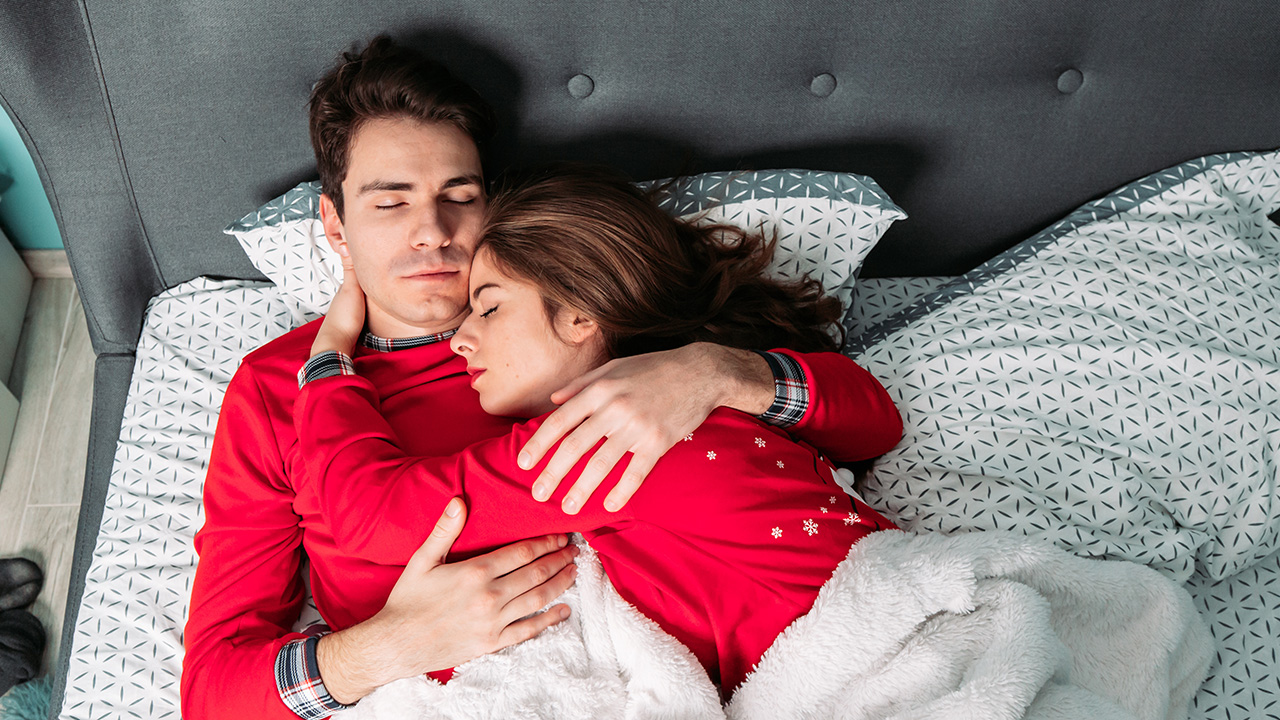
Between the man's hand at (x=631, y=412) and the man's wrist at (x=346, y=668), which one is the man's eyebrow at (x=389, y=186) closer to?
the man's hand at (x=631, y=412)

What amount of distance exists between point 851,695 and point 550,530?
0.49m

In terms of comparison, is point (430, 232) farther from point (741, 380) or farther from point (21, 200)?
point (21, 200)

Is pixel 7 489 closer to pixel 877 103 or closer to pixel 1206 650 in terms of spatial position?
pixel 877 103

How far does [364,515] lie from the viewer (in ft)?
3.96

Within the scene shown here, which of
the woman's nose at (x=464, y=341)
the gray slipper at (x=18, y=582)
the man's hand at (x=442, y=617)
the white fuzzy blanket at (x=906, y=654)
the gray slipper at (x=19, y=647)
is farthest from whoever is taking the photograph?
the gray slipper at (x=18, y=582)

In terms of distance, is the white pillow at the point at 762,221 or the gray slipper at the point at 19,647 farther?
the gray slipper at the point at 19,647

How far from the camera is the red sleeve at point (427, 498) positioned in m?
1.19

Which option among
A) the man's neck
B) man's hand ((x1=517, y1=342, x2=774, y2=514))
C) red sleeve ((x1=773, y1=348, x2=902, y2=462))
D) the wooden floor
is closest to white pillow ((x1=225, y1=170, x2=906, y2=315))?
the man's neck

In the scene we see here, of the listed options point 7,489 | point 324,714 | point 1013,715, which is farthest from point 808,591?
point 7,489

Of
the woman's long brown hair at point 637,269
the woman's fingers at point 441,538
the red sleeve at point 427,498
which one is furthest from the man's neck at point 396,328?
the woman's fingers at point 441,538

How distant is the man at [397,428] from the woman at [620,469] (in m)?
0.05

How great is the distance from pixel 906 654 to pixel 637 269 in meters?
0.77

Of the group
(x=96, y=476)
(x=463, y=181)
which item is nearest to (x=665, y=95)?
(x=463, y=181)

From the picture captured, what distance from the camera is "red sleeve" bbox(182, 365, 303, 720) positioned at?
4.20ft
